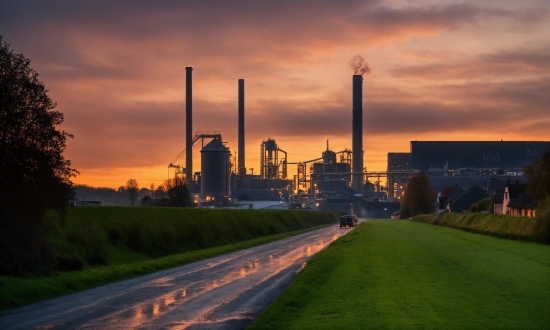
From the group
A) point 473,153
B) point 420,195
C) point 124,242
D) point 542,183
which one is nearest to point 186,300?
point 124,242

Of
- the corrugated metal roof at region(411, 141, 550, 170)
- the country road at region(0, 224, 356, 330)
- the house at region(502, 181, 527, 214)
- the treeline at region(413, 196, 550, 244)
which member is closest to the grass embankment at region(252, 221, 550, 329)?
the country road at region(0, 224, 356, 330)

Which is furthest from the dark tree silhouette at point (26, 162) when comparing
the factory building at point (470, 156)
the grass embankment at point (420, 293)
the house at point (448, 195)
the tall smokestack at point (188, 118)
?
the factory building at point (470, 156)

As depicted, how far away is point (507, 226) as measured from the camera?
57.8 metres

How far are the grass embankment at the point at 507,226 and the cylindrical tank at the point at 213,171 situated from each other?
84.7 metres

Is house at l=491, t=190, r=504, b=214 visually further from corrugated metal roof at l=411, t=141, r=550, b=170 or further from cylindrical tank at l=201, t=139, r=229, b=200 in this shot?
corrugated metal roof at l=411, t=141, r=550, b=170

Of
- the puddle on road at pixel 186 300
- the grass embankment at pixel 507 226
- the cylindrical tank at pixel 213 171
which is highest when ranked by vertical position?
the cylindrical tank at pixel 213 171

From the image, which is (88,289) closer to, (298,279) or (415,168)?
(298,279)

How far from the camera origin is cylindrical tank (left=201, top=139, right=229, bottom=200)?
164625 millimetres

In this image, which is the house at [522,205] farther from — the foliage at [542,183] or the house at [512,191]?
the foliage at [542,183]

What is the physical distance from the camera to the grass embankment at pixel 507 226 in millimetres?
48941

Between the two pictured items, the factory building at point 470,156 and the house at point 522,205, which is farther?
the factory building at point 470,156

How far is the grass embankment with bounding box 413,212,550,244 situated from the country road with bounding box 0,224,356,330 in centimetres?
1921

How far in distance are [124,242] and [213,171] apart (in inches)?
4315

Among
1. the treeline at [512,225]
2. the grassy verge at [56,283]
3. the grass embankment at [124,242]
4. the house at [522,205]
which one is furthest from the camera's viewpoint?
the house at [522,205]
